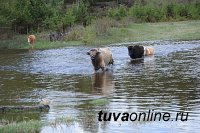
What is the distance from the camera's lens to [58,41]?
40.1 metres

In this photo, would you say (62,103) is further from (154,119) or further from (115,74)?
(115,74)

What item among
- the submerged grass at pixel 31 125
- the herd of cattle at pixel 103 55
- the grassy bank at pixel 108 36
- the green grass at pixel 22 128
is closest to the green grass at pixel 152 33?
the grassy bank at pixel 108 36

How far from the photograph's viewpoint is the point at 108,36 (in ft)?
135

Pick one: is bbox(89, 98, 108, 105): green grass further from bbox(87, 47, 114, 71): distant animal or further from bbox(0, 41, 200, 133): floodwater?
bbox(87, 47, 114, 71): distant animal

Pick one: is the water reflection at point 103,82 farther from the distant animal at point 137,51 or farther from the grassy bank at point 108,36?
the grassy bank at point 108,36

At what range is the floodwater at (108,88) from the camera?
1116cm

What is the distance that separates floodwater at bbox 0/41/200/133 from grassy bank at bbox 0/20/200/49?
1009 centimetres

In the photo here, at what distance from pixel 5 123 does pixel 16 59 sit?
1876cm

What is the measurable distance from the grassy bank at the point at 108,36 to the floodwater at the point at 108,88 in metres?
10.1

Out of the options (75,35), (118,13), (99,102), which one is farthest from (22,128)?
(118,13)

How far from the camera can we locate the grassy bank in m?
39.1

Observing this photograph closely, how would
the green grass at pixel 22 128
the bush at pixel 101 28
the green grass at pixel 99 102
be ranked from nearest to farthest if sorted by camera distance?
the green grass at pixel 22 128
the green grass at pixel 99 102
the bush at pixel 101 28


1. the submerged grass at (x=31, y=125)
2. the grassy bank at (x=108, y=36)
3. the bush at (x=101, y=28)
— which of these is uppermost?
the submerged grass at (x=31, y=125)

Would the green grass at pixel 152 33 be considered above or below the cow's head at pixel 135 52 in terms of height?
below
